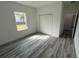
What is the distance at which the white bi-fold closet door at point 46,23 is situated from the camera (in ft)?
15.5

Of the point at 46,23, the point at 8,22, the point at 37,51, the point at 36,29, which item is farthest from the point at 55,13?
the point at 8,22

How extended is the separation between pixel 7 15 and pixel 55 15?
3.12 m

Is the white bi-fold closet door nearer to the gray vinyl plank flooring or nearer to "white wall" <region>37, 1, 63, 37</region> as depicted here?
"white wall" <region>37, 1, 63, 37</region>

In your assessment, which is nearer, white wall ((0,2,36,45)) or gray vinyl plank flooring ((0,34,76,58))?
gray vinyl plank flooring ((0,34,76,58))

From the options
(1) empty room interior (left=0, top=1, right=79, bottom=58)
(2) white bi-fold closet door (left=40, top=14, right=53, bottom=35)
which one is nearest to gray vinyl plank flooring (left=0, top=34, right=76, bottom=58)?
(1) empty room interior (left=0, top=1, right=79, bottom=58)

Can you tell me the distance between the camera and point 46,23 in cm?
506

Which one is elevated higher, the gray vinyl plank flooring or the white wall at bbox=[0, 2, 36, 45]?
the white wall at bbox=[0, 2, 36, 45]

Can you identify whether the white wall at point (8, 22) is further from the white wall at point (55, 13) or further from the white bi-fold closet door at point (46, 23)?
the white wall at point (55, 13)

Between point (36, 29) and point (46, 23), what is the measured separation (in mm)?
1428

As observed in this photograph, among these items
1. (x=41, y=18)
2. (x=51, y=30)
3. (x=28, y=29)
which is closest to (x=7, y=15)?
(x=28, y=29)

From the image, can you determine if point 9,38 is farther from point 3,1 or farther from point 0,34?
point 3,1

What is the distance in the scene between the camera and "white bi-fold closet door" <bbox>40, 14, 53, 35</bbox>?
4721mm

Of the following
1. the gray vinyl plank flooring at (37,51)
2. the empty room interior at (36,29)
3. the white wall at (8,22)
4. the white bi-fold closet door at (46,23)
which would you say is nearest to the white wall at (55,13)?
the empty room interior at (36,29)

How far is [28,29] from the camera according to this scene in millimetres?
5047
